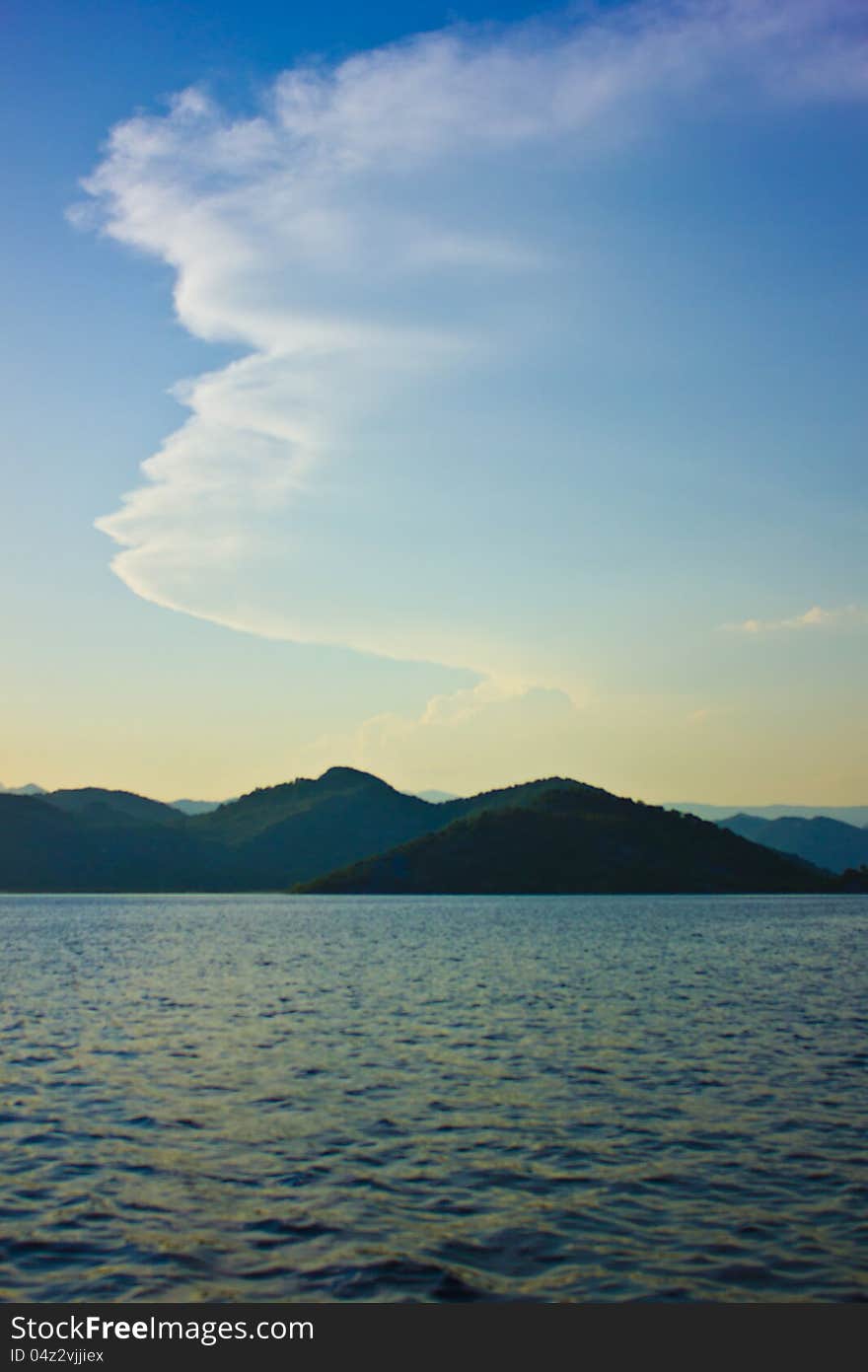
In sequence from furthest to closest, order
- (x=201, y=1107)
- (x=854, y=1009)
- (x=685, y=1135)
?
(x=854, y=1009) < (x=201, y=1107) < (x=685, y=1135)

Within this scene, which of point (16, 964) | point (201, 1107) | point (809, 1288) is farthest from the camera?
point (16, 964)

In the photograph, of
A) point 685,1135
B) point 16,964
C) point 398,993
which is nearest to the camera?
point 685,1135

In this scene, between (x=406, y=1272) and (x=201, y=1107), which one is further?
(x=201, y=1107)

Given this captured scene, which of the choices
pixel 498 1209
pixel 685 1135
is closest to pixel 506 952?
pixel 685 1135

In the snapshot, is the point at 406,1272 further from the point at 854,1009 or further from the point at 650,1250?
the point at 854,1009

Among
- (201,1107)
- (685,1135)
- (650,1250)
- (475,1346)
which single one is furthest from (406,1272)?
(201,1107)

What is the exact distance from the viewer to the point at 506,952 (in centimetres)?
11644

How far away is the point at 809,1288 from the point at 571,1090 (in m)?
19.7

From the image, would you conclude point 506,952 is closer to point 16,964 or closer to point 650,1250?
point 16,964

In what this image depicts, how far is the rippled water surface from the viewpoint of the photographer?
72.8 ft

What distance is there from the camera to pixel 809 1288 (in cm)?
2120

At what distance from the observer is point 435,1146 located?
32.5 metres

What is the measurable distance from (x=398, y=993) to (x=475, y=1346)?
5856cm

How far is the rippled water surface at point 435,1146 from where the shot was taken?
22.2 metres
